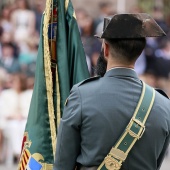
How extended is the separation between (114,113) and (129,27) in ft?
1.44

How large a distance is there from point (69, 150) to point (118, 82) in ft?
1.37

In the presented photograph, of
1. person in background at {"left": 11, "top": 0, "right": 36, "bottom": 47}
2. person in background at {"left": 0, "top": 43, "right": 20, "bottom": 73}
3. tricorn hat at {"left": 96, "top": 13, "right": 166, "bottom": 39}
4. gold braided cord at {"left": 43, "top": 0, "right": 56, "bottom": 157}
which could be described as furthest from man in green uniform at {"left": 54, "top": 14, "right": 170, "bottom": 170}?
person in background at {"left": 11, "top": 0, "right": 36, "bottom": 47}

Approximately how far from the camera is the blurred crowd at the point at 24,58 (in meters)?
10.6

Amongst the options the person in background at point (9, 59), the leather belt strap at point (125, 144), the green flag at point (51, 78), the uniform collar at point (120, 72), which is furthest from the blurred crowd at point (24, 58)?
the leather belt strap at point (125, 144)

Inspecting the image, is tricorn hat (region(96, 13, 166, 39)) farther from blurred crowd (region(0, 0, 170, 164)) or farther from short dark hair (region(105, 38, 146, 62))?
blurred crowd (region(0, 0, 170, 164))

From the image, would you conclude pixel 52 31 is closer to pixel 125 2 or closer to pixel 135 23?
pixel 135 23

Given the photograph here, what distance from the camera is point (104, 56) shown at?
12.5ft

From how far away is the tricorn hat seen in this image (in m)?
3.61

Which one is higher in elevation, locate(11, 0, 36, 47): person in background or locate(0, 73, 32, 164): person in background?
locate(11, 0, 36, 47): person in background

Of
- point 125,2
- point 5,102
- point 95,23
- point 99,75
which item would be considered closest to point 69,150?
point 99,75

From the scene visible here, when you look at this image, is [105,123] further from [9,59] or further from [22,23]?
[22,23]

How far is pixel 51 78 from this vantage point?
4.29 meters

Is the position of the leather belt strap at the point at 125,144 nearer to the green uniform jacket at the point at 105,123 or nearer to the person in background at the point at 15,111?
the green uniform jacket at the point at 105,123

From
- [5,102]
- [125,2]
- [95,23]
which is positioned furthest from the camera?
[125,2]
